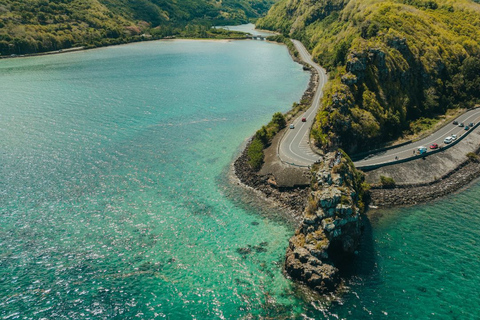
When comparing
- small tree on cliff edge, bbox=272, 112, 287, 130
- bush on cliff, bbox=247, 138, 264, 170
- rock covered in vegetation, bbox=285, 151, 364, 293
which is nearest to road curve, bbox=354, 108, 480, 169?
rock covered in vegetation, bbox=285, 151, 364, 293

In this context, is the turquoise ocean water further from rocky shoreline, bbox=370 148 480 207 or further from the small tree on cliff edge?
the small tree on cliff edge

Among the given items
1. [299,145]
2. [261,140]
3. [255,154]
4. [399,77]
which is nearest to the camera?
[255,154]

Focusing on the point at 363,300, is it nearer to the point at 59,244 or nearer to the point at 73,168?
the point at 59,244

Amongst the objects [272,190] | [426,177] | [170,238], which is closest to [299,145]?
[272,190]

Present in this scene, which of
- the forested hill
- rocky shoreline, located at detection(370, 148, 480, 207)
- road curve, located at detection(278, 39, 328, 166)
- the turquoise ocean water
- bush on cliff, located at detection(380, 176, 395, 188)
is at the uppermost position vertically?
the forested hill

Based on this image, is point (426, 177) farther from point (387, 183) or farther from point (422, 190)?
point (387, 183)

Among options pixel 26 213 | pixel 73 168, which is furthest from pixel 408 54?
pixel 26 213

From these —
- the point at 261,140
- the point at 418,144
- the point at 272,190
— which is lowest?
the point at 272,190
